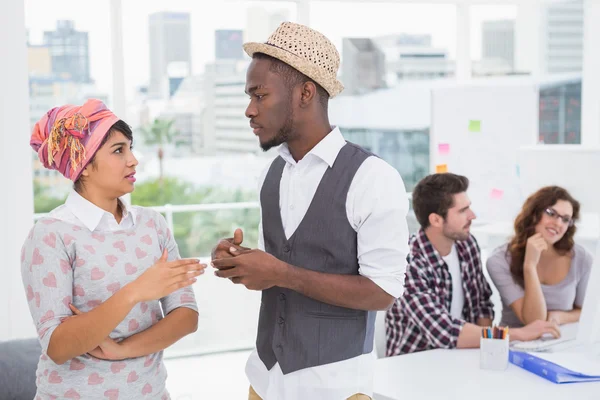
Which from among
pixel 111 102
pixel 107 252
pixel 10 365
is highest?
pixel 111 102

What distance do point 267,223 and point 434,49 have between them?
4659mm

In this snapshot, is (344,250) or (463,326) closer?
(344,250)

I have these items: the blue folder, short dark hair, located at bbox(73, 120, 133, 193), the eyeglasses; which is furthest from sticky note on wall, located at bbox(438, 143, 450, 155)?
short dark hair, located at bbox(73, 120, 133, 193)

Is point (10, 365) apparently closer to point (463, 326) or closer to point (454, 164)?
point (463, 326)

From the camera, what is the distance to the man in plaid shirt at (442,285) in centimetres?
271

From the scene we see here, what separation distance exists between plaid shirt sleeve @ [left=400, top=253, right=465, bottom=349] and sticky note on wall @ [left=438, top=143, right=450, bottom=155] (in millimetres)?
2762

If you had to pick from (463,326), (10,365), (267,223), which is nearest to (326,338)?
(267,223)

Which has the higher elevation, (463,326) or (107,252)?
(107,252)

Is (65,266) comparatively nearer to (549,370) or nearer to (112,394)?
(112,394)

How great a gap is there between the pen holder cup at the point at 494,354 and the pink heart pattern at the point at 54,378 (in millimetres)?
1355

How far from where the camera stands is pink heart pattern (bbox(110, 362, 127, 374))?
1.72m

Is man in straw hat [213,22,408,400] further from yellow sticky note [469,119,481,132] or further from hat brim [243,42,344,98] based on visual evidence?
yellow sticky note [469,119,481,132]

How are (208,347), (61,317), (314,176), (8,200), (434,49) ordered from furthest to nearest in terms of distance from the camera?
(434,49), (208,347), (8,200), (314,176), (61,317)

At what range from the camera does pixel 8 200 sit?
460 centimetres
